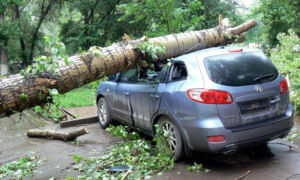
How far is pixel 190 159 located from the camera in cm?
470

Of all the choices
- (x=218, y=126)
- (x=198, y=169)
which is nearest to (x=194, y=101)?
(x=218, y=126)

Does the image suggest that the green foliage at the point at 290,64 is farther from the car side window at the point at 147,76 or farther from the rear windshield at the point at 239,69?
the car side window at the point at 147,76

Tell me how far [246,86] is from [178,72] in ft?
3.87

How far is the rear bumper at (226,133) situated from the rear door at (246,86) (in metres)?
0.09

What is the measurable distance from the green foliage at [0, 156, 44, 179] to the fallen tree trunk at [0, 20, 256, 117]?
1031mm

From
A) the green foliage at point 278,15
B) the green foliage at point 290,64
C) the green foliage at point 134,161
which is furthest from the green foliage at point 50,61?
the green foliage at point 278,15

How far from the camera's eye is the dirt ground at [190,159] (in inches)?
157

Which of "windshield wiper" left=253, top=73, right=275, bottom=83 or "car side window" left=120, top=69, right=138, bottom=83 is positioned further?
"car side window" left=120, top=69, right=138, bottom=83

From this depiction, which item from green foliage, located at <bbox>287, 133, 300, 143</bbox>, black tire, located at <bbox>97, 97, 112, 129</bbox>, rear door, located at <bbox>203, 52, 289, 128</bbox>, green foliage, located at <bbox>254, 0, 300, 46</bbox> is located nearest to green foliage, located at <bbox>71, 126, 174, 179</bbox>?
rear door, located at <bbox>203, 52, 289, 128</bbox>

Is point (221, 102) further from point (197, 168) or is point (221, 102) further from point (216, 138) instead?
point (197, 168)

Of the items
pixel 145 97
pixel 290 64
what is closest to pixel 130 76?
pixel 145 97

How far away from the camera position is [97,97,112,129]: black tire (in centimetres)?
712

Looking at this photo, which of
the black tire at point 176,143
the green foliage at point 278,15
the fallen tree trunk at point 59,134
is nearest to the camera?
the black tire at point 176,143

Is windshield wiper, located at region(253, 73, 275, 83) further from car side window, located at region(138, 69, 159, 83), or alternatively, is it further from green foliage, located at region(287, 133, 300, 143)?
car side window, located at region(138, 69, 159, 83)
